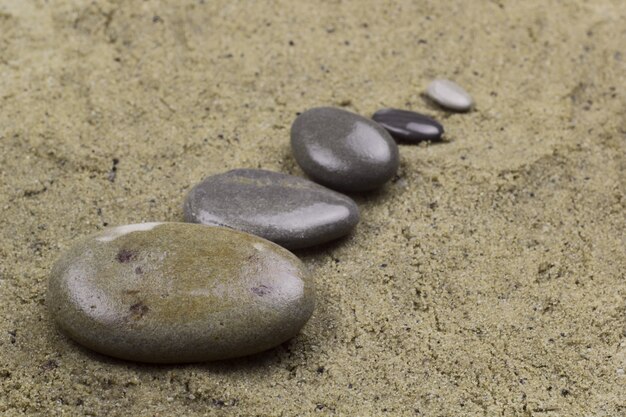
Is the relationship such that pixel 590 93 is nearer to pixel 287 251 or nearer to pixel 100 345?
pixel 287 251

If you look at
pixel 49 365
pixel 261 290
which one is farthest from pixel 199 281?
pixel 49 365

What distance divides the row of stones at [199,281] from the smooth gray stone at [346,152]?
229 mm

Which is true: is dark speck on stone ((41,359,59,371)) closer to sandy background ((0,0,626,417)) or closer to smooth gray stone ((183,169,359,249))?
sandy background ((0,0,626,417))

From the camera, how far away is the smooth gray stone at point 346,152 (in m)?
3.19

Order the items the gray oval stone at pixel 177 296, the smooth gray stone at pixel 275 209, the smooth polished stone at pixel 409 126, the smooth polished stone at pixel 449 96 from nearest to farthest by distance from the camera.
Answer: the gray oval stone at pixel 177 296 → the smooth gray stone at pixel 275 209 → the smooth polished stone at pixel 409 126 → the smooth polished stone at pixel 449 96

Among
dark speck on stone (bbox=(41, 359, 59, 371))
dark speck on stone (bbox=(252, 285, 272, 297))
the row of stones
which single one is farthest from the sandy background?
dark speck on stone (bbox=(252, 285, 272, 297))

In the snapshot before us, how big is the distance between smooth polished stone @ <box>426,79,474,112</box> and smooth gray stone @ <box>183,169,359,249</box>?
0.91 metres

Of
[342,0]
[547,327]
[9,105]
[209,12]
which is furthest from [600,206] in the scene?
[9,105]

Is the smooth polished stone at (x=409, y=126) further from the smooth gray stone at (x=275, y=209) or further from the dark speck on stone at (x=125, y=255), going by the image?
the dark speck on stone at (x=125, y=255)

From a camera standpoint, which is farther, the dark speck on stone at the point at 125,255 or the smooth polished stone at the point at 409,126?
the smooth polished stone at the point at 409,126

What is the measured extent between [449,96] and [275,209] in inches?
48.6

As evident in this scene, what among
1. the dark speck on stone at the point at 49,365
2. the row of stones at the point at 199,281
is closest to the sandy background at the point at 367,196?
the dark speck on stone at the point at 49,365

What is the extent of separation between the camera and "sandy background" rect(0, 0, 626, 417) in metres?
2.51

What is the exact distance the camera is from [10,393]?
2400 millimetres
